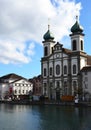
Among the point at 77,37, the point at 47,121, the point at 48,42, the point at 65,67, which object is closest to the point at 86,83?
the point at 65,67

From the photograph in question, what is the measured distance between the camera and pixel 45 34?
113812 millimetres

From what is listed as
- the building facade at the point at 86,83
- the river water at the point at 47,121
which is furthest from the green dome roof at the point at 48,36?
the river water at the point at 47,121

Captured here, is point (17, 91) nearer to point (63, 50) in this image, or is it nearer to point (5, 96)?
point (5, 96)

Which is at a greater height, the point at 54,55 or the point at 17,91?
the point at 54,55

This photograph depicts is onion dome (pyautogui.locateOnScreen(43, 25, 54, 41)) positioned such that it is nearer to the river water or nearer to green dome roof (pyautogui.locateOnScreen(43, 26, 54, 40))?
green dome roof (pyautogui.locateOnScreen(43, 26, 54, 40))

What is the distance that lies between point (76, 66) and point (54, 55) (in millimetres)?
10634

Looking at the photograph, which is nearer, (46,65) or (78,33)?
(78,33)

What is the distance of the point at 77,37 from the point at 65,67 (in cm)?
1010

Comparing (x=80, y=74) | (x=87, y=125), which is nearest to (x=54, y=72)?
(x=80, y=74)

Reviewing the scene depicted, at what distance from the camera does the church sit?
99.9 meters

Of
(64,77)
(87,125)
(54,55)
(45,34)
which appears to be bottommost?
(87,125)

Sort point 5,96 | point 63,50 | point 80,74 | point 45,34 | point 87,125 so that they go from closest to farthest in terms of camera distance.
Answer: point 87,125 < point 80,74 < point 63,50 < point 45,34 < point 5,96

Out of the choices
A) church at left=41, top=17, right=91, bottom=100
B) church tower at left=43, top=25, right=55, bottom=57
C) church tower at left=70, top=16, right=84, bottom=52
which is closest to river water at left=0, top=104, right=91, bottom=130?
church at left=41, top=17, right=91, bottom=100

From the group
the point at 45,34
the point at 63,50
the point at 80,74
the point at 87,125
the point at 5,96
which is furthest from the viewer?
the point at 5,96
